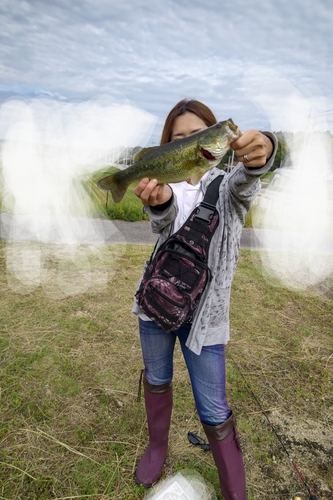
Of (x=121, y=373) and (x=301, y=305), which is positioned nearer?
(x=121, y=373)

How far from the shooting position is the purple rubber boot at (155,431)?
205 cm

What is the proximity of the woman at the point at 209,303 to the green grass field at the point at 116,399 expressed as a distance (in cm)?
60

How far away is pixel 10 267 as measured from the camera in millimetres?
5133

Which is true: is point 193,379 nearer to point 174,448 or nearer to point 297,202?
point 174,448

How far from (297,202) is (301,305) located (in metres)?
2.73

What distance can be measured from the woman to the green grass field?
1.95ft

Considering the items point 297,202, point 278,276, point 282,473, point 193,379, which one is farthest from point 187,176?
point 297,202

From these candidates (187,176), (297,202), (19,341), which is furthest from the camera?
(297,202)

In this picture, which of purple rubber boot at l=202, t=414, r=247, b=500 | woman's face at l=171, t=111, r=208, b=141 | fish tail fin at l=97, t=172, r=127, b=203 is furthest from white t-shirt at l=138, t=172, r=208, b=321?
purple rubber boot at l=202, t=414, r=247, b=500

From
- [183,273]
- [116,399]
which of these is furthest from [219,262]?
[116,399]

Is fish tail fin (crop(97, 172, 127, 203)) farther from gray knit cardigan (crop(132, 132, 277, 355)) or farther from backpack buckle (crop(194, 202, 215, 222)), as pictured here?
backpack buckle (crop(194, 202, 215, 222))

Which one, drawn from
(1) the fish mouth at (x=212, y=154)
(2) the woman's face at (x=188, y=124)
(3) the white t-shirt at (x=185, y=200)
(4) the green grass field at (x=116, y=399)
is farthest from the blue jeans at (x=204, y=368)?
(2) the woman's face at (x=188, y=124)

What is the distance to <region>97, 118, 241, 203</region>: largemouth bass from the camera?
4.48ft

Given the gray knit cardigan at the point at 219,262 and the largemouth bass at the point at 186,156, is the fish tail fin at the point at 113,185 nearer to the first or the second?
the largemouth bass at the point at 186,156
